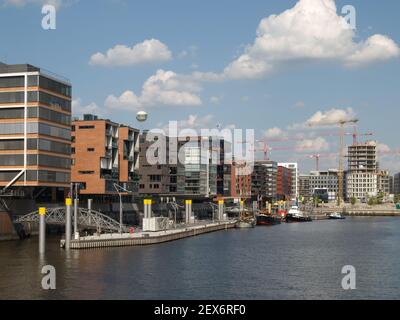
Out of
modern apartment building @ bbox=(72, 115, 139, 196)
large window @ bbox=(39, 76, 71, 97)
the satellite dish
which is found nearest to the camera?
large window @ bbox=(39, 76, 71, 97)

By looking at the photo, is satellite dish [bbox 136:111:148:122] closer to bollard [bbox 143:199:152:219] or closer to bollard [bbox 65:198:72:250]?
bollard [bbox 143:199:152:219]

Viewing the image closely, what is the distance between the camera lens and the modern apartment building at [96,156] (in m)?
160

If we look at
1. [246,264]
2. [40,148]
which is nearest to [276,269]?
[246,264]

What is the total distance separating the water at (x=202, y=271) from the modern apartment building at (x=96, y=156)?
44826mm

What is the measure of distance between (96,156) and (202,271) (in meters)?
85.9

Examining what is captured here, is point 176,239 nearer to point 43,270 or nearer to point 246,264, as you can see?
point 246,264

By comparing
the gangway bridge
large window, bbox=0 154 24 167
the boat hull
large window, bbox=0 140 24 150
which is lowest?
the boat hull

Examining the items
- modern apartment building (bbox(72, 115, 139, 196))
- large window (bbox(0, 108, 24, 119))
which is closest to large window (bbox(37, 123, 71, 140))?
large window (bbox(0, 108, 24, 119))

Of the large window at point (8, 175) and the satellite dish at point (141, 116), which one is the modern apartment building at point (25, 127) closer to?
the large window at point (8, 175)

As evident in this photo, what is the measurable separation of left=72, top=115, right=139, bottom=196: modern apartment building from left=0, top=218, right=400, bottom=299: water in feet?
147

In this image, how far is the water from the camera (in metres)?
64.7

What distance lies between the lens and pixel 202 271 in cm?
8081

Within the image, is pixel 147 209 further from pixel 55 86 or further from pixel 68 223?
pixel 68 223
